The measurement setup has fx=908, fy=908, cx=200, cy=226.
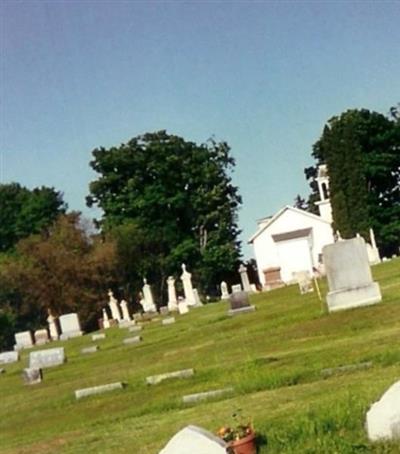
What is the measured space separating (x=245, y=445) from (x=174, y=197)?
6748cm

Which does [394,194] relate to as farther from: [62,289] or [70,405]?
[70,405]

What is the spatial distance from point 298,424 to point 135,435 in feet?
8.42

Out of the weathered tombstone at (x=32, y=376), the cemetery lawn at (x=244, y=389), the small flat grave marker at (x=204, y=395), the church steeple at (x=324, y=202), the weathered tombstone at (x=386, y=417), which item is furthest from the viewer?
the church steeple at (x=324, y=202)

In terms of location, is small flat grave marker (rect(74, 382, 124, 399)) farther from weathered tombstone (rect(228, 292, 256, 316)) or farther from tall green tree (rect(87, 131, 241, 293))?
tall green tree (rect(87, 131, 241, 293))

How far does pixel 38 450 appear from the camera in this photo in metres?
11.4

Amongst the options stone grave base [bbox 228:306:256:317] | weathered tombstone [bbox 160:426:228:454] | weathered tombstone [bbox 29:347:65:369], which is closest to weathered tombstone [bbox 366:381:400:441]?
weathered tombstone [bbox 160:426:228:454]

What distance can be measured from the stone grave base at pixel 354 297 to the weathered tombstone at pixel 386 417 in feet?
38.1

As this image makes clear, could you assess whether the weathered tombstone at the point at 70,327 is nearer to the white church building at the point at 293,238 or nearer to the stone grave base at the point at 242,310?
the stone grave base at the point at 242,310

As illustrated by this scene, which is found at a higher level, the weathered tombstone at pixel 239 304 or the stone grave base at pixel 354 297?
the weathered tombstone at pixel 239 304

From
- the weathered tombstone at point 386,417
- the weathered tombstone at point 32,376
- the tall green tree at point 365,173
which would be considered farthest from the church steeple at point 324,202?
the weathered tombstone at point 386,417

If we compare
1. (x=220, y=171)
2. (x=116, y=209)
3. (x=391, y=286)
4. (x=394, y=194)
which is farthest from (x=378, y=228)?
(x=391, y=286)

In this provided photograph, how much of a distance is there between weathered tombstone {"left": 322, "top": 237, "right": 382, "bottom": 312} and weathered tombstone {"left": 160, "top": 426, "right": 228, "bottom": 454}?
12106mm

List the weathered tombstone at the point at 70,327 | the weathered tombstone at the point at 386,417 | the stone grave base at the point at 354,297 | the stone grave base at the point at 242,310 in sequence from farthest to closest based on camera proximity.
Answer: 1. the weathered tombstone at the point at 70,327
2. the stone grave base at the point at 242,310
3. the stone grave base at the point at 354,297
4. the weathered tombstone at the point at 386,417

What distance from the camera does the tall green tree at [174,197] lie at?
73875 millimetres
